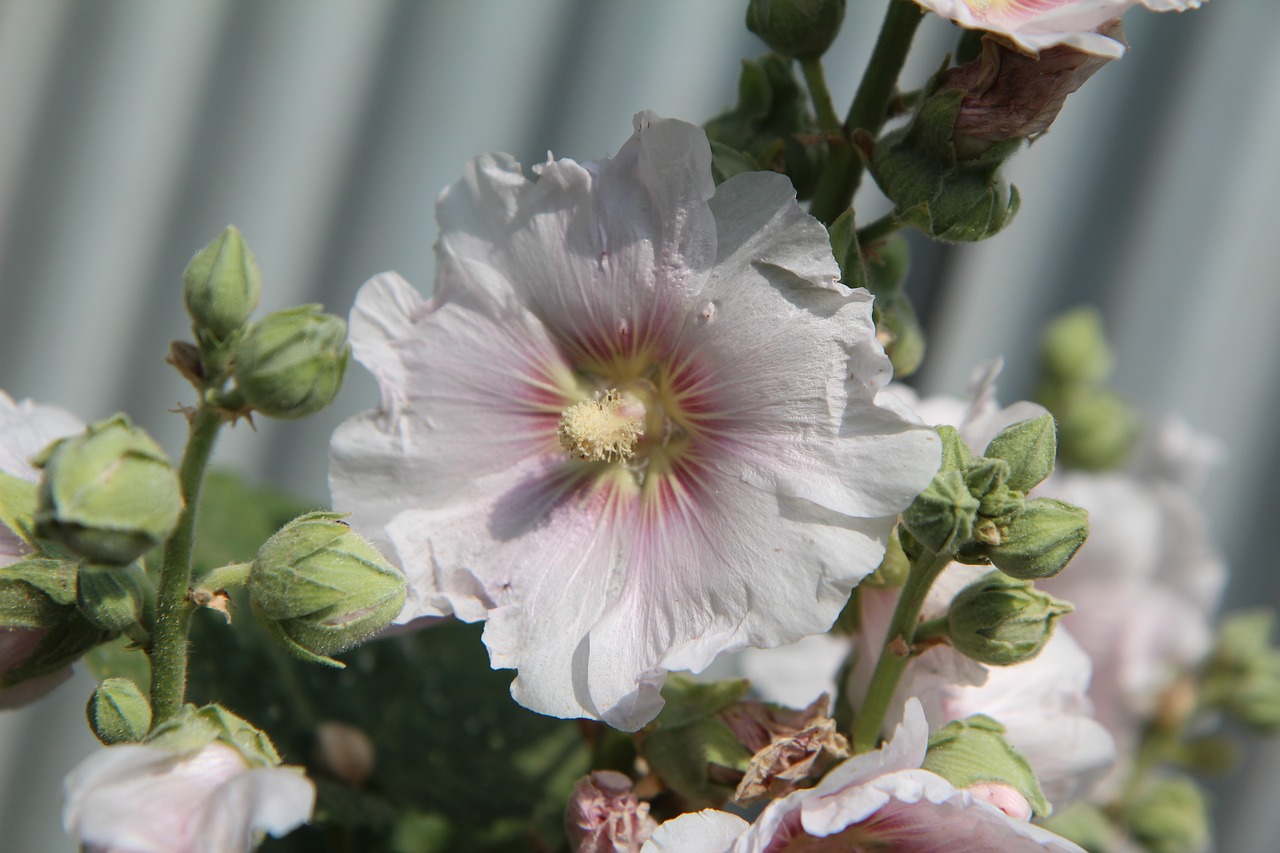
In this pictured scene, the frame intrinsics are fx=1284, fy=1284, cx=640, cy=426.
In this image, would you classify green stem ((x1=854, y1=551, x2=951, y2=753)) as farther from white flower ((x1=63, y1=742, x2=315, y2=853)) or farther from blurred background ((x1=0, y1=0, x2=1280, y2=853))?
blurred background ((x1=0, y1=0, x2=1280, y2=853))

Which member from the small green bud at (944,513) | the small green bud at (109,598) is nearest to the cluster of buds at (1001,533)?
the small green bud at (944,513)

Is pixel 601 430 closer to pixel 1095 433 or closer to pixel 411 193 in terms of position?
pixel 1095 433

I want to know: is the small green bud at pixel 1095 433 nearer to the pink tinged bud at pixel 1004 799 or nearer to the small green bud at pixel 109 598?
the pink tinged bud at pixel 1004 799

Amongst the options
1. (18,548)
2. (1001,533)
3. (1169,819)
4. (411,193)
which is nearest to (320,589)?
(18,548)

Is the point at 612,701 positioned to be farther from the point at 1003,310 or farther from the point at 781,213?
the point at 1003,310

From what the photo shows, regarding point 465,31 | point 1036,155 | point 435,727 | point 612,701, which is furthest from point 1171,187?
point 612,701

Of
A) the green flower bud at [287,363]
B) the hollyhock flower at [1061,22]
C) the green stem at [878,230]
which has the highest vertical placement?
the hollyhock flower at [1061,22]
